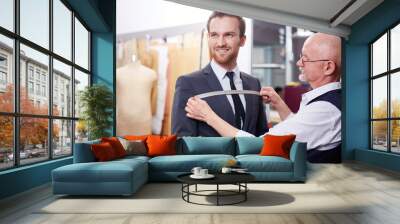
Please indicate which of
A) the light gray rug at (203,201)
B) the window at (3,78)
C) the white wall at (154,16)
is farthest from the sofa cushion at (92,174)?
the white wall at (154,16)

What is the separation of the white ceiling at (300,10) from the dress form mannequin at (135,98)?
5.84 ft

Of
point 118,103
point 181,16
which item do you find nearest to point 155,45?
point 181,16

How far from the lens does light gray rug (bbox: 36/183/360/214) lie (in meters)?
4.12

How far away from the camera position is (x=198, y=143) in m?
6.78

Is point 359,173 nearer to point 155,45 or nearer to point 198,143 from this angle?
point 198,143

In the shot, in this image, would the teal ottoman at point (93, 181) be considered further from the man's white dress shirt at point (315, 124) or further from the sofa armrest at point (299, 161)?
the man's white dress shirt at point (315, 124)

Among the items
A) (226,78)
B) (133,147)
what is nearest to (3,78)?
(133,147)

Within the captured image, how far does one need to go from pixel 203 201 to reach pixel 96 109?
3830 mm

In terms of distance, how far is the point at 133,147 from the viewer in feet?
21.2

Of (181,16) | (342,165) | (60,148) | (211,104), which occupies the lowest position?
(342,165)

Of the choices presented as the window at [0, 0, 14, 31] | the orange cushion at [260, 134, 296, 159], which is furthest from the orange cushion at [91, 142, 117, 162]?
the orange cushion at [260, 134, 296, 159]

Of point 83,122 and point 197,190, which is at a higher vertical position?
point 83,122

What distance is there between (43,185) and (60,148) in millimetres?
1049

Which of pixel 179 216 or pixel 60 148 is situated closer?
pixel 179 216
